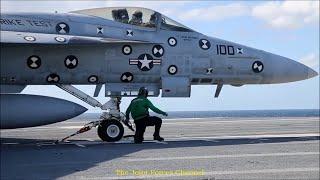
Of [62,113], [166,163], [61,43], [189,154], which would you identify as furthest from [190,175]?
[61,43]

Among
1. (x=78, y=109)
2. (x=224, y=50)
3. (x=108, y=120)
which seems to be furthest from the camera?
(x=224, y=50)

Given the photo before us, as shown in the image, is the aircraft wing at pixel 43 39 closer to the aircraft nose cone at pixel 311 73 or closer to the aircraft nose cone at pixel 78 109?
the aircraft nose cone at pixel 78 109

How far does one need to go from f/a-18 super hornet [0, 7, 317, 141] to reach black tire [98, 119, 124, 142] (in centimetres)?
3

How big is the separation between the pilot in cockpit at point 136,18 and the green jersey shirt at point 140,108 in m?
2.63

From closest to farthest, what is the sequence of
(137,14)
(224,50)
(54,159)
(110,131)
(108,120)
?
(54,159)
(110,131)
(108,120)
(137,14)
(224,50)

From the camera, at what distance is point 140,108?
42.2 ft

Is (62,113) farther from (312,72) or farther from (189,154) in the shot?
(312,72)

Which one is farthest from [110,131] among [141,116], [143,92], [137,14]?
[137,14]

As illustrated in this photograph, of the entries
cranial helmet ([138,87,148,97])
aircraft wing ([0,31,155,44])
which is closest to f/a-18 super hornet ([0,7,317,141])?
aircraft wing ([0,31,155,44])

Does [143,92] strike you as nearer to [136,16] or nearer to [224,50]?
[136,16]

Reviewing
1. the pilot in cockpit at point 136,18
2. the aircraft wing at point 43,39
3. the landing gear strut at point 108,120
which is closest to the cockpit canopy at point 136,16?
the pilot in cockpit at point 136,18

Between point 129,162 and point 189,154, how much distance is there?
1.58 m

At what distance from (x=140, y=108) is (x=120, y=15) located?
127 inches

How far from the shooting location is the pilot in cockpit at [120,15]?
47.2 ft
